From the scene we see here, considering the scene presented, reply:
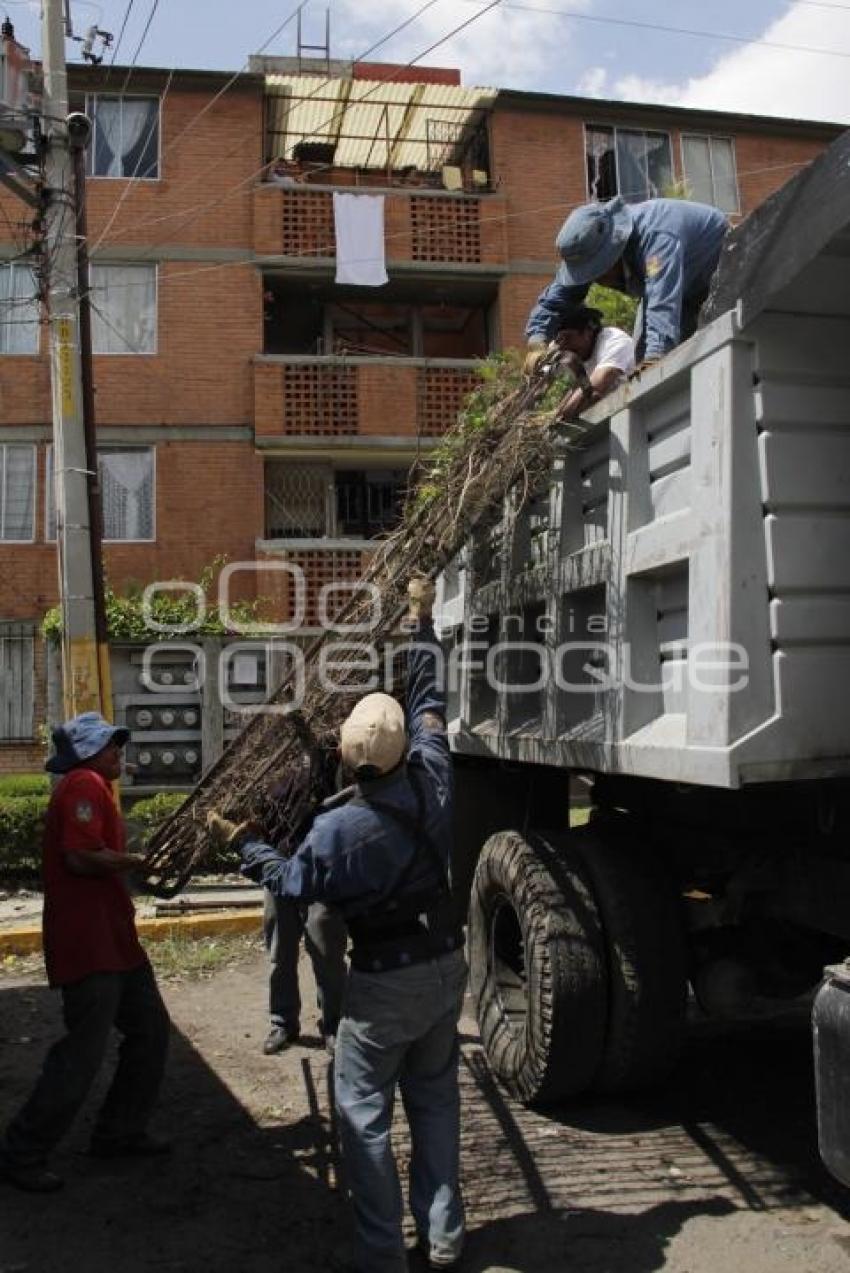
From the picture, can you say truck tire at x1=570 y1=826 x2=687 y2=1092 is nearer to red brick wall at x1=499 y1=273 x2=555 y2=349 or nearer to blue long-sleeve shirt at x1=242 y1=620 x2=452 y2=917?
blue long-sleeve shirt at x1=242 y1=620 x2=452 y2=917

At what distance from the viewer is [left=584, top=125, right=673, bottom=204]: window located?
652 inches

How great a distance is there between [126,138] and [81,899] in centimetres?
1483

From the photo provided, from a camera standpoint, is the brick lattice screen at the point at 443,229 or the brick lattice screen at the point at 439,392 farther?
the brick lattice screen at the point at 443,229

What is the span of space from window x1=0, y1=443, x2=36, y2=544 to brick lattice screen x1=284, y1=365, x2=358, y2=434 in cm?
368

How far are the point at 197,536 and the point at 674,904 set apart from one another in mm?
12171

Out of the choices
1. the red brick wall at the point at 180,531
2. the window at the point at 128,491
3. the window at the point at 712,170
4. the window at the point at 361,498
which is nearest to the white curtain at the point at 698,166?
the window at the point at 712,170

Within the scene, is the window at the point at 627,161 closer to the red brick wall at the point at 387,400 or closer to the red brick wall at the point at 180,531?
the red brick wall at the point at 387,400

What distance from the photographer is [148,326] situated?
15484mm

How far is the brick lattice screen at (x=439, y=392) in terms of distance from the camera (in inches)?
620

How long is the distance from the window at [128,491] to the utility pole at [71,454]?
7279mm

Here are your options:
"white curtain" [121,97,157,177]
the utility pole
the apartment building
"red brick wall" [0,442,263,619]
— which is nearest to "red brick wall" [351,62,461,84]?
the apartment building

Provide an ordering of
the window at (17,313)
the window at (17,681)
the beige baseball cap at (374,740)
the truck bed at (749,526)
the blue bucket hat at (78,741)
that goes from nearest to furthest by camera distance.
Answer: the truck bed at (749,526) < the beige baseball cap at (374,740) < the blue bucket hat at (78,741) < the window at (17,681) < the window at (17,313)

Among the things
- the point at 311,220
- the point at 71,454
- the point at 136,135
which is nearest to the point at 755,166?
the point at 311,220

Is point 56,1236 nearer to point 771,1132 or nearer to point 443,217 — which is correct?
point 771,1132
